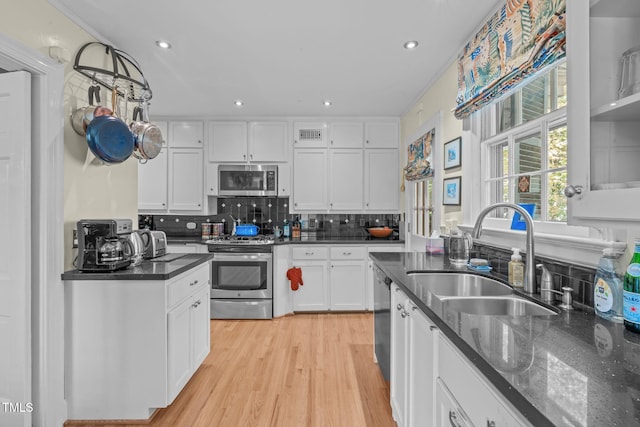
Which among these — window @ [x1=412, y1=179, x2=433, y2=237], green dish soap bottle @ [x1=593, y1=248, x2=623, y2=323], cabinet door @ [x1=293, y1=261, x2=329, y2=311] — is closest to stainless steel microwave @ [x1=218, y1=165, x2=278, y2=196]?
cabinet door @ [x1=293, y1=261, x2=329, y2=311]

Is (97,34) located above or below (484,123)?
above

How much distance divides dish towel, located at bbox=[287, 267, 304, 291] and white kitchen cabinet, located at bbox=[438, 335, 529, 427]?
2663 mm

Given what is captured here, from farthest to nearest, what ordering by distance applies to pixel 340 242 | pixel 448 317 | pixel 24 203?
pixel 340 242, pixel 24 203, pixel 448 317

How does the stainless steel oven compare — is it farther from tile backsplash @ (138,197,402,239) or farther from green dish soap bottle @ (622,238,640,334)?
green dish soap bottle @ (622,238,640,334)

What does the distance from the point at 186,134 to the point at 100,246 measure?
2486 millimetres

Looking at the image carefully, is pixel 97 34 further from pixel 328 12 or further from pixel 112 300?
pixel 112 300

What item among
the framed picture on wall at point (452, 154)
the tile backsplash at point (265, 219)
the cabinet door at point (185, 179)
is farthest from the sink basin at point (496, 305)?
the cabinet door at point (185, 179)

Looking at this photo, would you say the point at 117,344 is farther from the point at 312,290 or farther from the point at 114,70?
the point at 312,290

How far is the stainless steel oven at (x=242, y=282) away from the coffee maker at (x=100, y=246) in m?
1.65

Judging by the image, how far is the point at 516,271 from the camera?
1524mm

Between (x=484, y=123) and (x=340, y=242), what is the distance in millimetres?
2046

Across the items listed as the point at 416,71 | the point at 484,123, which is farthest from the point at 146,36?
the point at 484,123

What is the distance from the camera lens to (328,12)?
196cm

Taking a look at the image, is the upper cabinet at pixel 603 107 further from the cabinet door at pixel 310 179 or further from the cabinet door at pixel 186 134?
the cabinet door at pixel 186 134
